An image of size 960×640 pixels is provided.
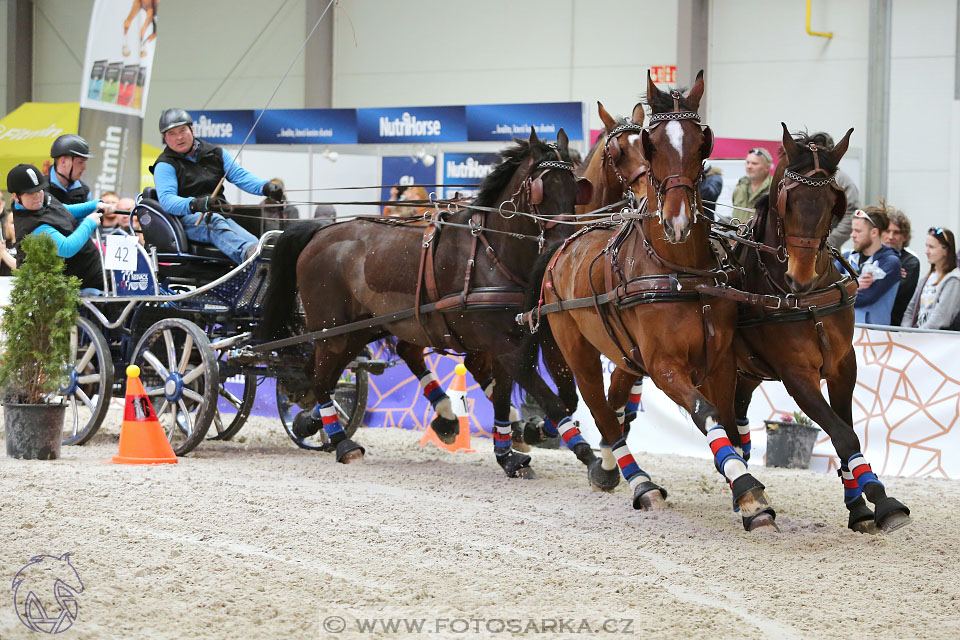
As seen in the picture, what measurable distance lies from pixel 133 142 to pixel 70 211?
5348 millimetres

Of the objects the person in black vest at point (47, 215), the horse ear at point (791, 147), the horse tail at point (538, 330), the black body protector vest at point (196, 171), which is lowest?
the horse tail at point (538, 330)

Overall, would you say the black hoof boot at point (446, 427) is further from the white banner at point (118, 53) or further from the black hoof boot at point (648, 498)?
the white banner at point (118, 53)

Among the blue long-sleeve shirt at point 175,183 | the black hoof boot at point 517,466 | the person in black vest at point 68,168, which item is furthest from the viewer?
the person in black vest at point 68,168

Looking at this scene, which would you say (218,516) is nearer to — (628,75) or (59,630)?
(59,630)

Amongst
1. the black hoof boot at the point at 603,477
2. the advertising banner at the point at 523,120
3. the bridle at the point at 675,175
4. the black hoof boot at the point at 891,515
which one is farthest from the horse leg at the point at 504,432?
the advertising banner at the point at 523,120

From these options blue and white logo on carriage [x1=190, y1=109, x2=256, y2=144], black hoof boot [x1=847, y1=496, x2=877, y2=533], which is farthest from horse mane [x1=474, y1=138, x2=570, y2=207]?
blue and white logo on carriage [x1=190, y1=109, x2=256, y2=144]

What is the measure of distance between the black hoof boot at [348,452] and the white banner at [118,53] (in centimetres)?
685

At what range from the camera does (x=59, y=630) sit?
3285mm

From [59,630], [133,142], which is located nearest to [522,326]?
[59,630]

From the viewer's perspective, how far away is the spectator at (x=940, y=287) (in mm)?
7535

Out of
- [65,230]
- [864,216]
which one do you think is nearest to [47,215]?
[65,230]

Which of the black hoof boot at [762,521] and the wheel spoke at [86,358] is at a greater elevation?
the wheel spoke at [86,358]

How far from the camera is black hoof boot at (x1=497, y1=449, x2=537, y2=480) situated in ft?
22.1

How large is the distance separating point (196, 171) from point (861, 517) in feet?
17.2
